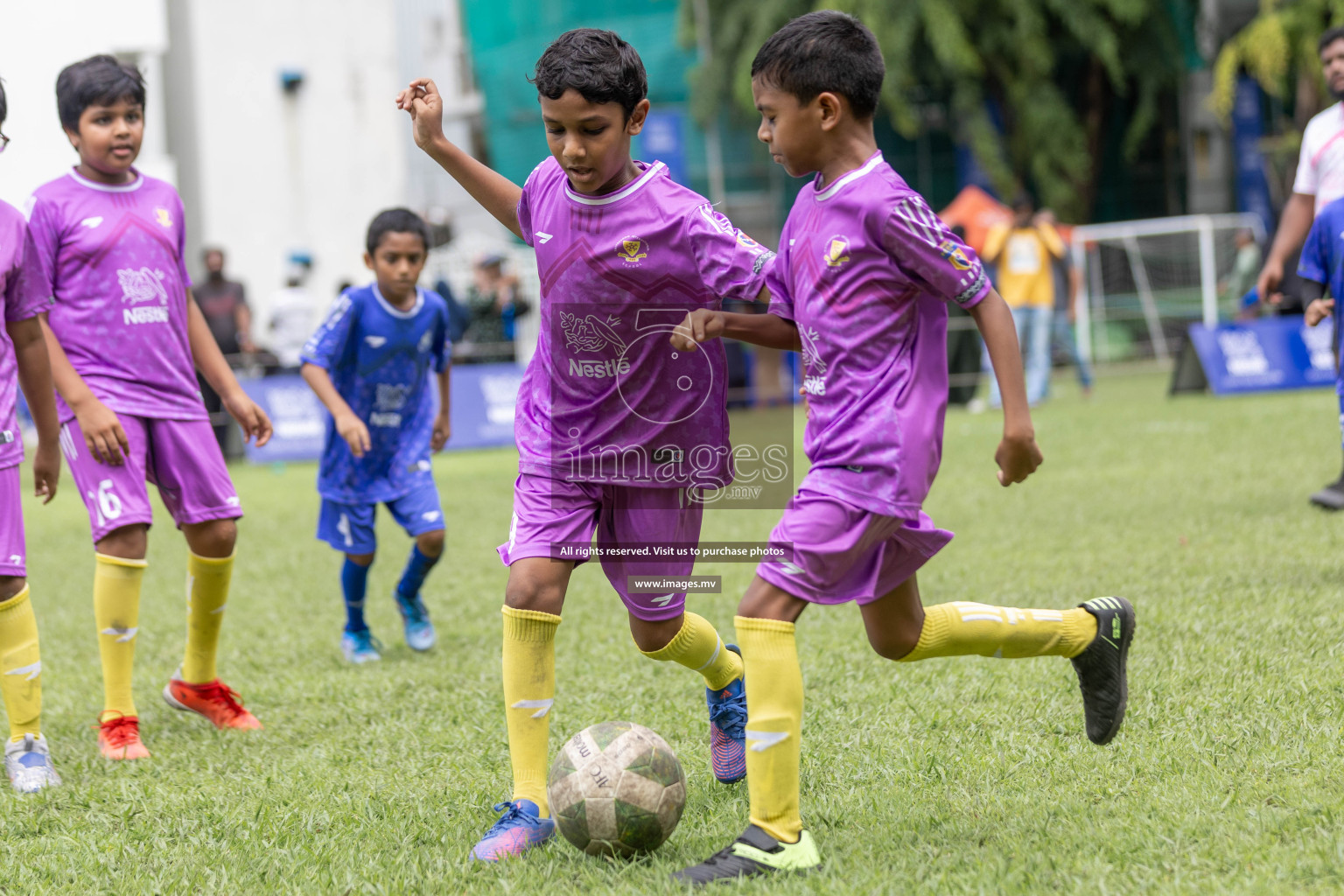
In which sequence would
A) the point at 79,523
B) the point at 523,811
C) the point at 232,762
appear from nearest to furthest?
the point at 523,811 < the point at 232,762 < the point at 79,523

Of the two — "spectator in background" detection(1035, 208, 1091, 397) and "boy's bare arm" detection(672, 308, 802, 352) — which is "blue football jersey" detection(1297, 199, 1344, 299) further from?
"spectator in background" detection(1035, 208, 1091, 397)

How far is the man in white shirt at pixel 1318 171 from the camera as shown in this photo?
649cm

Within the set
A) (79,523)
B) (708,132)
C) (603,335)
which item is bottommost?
(79,523)

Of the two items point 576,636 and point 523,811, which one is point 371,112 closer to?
point 576,636

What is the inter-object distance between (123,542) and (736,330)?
2.45 metres

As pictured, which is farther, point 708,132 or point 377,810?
point 708,132

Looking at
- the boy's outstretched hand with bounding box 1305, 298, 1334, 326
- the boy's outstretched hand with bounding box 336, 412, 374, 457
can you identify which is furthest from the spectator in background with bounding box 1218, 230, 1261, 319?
the boy's outstretched hand with bounding box 336, 412, 374, 457

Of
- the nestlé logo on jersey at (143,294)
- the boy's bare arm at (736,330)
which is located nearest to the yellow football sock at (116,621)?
the nestlé logo on jersey at (143,294)

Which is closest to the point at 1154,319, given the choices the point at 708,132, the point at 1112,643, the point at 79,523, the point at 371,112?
the point at 708,132

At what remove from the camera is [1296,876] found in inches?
113

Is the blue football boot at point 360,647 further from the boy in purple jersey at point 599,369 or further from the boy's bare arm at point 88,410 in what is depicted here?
the boy in purple jersey at point 599,369

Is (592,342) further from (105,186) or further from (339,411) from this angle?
(339,411)

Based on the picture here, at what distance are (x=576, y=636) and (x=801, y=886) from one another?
3291mm

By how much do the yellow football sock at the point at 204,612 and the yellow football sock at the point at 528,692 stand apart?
1.91m
